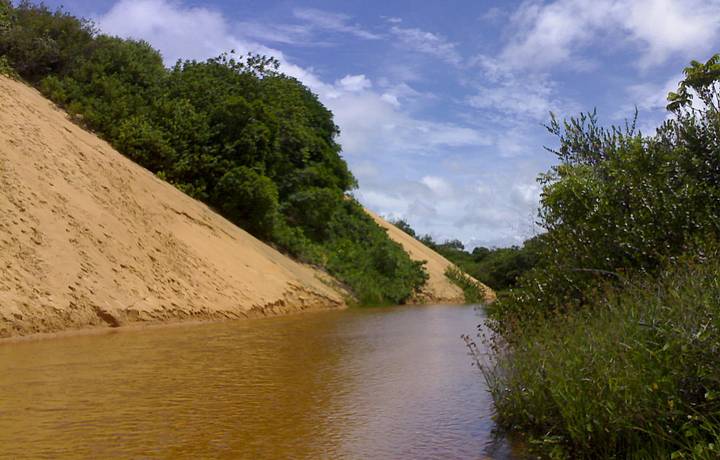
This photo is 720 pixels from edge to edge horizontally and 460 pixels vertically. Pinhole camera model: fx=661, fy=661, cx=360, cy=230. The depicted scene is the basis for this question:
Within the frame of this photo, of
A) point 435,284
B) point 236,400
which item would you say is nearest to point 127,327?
point 236,400

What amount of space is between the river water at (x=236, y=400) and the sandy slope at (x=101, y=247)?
1.53 metres

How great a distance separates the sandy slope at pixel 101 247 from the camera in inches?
593

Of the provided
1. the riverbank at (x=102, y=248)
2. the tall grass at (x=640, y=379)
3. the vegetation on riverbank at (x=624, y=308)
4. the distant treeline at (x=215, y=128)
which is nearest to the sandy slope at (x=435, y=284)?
the distant treeline at (x=215, y=128)

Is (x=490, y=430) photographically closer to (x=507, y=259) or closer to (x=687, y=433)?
(x=687, y=433)

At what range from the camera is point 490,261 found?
68125 mm

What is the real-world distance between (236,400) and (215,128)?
26.8 metres

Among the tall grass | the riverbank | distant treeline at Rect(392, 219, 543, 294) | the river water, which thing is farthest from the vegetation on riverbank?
distant treeline at Rect(392, 219, 543, 294)

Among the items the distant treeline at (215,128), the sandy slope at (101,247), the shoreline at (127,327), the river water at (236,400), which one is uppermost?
the distant treeline at (215,128)

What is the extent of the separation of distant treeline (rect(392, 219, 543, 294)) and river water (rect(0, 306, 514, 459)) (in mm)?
18851

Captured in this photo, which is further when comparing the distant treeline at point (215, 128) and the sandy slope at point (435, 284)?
the sandy slope at point (435, 284)

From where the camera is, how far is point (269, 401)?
8758mm

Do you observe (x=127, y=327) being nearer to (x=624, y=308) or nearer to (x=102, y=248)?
(x=102, y=248)

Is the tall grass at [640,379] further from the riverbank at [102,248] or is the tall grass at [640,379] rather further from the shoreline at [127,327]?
the riverbank at [102,248]

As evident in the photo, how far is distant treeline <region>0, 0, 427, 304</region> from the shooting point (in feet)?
101
